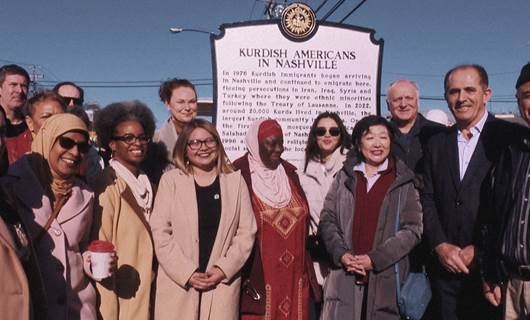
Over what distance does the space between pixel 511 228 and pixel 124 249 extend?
256cm

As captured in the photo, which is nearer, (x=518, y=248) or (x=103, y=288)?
(x=518, y=248)

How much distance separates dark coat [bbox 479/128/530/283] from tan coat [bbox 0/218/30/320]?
2819 millimetres

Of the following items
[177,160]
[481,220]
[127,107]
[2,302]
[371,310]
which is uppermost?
[127,107]

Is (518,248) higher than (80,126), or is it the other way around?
(80,126)

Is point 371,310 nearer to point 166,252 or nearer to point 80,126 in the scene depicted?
point 166,252

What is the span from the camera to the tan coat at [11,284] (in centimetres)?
232

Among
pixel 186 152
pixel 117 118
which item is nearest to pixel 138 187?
pixel 186 152

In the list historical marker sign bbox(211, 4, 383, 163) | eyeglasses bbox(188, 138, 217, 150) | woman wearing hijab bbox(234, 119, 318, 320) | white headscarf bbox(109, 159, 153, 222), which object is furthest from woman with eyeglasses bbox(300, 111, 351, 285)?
white headscarf bbox(109, 159, 153, 222)

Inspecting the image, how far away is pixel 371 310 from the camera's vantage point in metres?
4.04

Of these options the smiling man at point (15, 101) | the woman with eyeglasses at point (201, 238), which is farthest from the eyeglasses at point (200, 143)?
the smiling man at point (15, 101)

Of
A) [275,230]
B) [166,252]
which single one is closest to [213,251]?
[166,252]

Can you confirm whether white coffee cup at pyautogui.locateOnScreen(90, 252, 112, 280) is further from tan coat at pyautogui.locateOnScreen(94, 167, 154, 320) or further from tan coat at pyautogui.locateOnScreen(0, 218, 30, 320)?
tan coat at pyautogui.locateOnScreen(0, 218, 30, 320)

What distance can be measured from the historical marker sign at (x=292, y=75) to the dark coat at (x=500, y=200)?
2.44 meters

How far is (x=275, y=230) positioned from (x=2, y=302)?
2.36 metres
